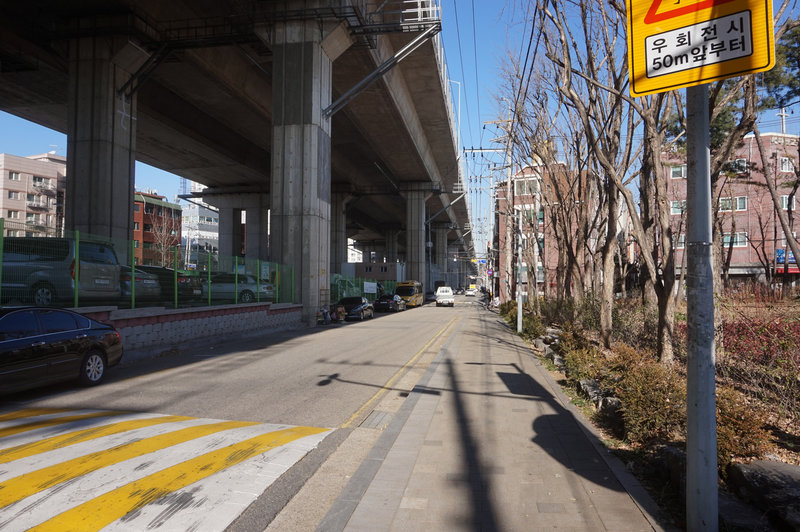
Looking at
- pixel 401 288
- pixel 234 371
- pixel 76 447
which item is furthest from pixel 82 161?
pixel 401 288

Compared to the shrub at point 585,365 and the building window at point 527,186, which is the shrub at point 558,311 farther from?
the shrub at point 585,365

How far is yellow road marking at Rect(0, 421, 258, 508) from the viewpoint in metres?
4.06

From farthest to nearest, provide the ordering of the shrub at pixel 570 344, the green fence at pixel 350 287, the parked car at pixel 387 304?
the parked car at pixel 387 304
the green fence at pixel 350 287
the shrub at pixel 570 344

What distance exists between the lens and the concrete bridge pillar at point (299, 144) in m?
23.0

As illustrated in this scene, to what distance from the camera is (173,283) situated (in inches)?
568

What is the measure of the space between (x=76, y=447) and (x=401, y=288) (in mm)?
44433

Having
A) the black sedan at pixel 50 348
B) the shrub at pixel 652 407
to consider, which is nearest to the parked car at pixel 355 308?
the black sedan at pixel 50 348

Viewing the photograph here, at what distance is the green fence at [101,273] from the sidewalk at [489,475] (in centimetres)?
772

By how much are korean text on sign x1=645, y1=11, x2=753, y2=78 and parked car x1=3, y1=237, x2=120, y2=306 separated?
35.7 ft

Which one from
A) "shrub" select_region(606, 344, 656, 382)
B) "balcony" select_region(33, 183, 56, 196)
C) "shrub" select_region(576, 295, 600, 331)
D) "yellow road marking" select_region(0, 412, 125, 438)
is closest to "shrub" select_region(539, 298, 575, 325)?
"shrub" select_region(576, 295, 600, 331)

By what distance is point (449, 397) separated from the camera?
851 cm

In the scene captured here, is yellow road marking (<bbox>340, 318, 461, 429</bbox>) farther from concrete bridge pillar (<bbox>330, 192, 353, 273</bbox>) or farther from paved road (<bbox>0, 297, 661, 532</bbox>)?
concrete bridge pillar (<bbox>330, 192, 353, 273</bbox>)

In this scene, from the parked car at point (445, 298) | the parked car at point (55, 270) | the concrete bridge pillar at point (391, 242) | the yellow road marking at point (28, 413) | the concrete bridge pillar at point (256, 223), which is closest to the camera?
the yellow road marking at point (28, 413)

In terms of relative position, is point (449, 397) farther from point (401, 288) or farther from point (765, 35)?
point (401, 288)
